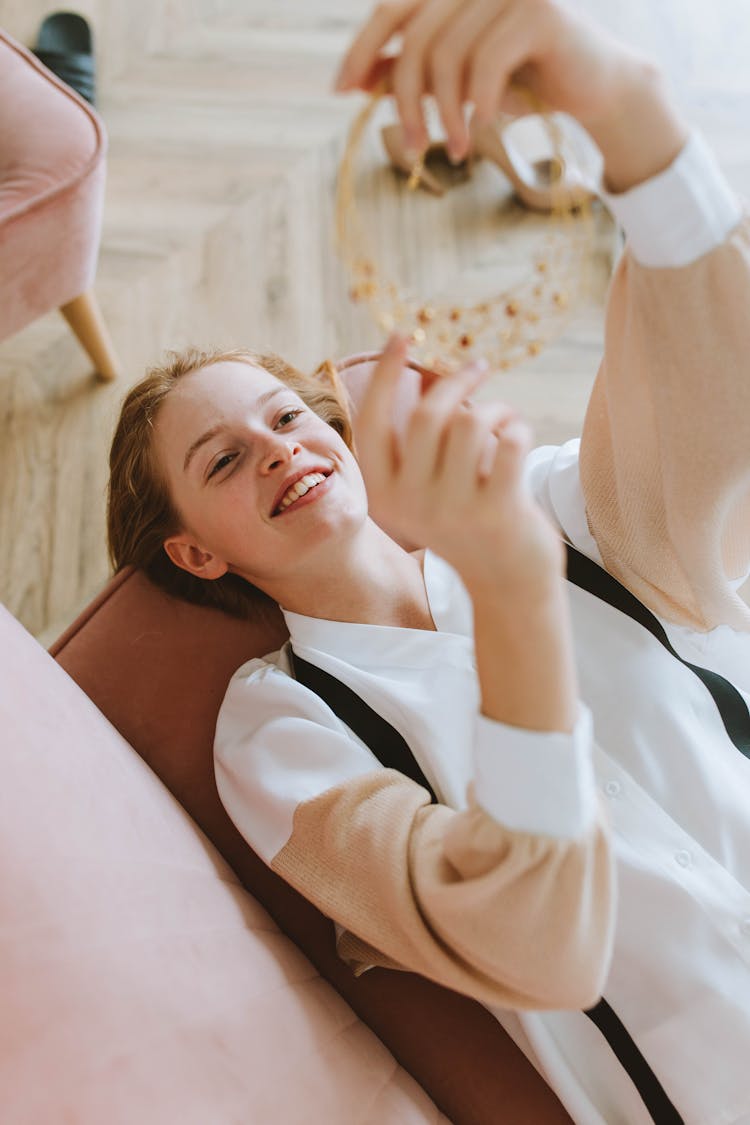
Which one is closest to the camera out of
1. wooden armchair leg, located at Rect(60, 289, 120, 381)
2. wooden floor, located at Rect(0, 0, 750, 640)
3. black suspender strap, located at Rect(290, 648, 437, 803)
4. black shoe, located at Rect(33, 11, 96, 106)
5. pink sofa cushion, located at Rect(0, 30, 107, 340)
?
black suspender strap, located at Rect(290, 648, 437, 803)

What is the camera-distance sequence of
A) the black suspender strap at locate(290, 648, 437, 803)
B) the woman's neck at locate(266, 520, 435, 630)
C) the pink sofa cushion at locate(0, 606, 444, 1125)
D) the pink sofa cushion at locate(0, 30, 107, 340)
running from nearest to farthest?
the pink sofa cushion at locate(0, 606, 444, 1125) < the black suspender strap at locate(290, 648, 437, 803) < the woman's neck at locate(266, 520, 435, 630) < the pink sofa cushion at locate(0, 30, 107, 340)

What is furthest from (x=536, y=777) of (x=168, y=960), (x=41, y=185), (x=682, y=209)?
(x=41, y=185)

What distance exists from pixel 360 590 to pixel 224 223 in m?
1.41

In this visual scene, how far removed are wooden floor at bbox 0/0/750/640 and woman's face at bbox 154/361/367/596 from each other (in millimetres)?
824

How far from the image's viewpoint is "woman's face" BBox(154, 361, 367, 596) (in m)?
1.14

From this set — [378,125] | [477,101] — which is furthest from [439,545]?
[378,125]

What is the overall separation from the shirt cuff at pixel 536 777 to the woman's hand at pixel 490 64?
45 cm

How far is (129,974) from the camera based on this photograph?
0.85 m

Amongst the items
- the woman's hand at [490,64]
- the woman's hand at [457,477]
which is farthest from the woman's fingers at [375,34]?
the woman's hand at [457,477]

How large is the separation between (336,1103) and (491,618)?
499mm

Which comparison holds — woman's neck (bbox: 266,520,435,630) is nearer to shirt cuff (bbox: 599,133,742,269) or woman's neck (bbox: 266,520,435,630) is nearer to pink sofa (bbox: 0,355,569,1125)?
pink sofa (bbox: 0,355,569,1125)

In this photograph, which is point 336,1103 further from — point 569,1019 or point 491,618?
point 491,618

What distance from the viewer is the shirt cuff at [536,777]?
785 millimetres

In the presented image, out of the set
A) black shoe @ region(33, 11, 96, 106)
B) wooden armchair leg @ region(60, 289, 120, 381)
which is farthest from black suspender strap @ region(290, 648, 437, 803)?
black shoe @ region(33, 11, 96, 106)
